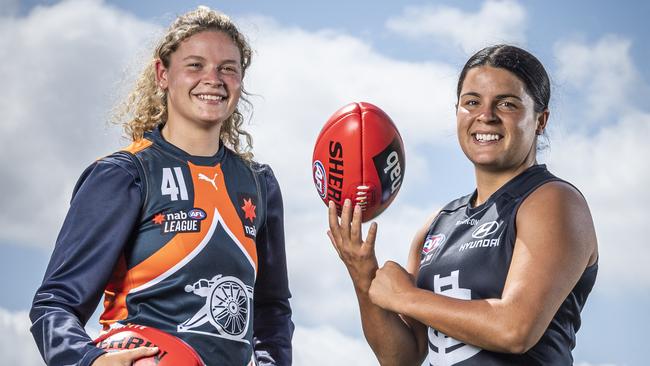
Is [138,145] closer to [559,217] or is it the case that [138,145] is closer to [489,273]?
[489,273]

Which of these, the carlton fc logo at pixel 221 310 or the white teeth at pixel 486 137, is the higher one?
the white teeth at pixel 486 137

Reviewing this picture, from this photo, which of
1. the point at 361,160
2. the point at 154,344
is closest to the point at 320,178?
the point at 361,160

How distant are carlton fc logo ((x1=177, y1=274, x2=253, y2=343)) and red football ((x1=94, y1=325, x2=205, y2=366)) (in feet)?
0.38

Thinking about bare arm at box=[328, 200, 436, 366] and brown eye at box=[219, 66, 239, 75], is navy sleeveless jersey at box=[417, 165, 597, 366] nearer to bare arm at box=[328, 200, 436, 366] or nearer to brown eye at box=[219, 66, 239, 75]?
bare arm at box=[328, 200, 436, 366]

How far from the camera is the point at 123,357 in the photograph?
11.3 feet

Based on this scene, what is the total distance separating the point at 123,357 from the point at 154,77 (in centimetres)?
158

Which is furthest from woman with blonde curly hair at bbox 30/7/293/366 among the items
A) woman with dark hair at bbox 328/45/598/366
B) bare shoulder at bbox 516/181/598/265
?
bare shoulder at bbox 516/181/598/265

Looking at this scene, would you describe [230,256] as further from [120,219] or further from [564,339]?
[564,339]

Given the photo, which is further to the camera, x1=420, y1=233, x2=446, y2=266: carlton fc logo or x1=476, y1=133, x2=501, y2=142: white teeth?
x1=420, y1=233, x2=446, y2=266: carlton fc logo

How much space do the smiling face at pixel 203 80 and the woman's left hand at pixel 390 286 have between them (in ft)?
3.60

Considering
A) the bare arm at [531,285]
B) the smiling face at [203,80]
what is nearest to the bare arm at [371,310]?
the bare arm at [531,285]

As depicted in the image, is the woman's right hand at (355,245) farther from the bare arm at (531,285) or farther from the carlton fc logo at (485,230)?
the carlton fc logo at (485,230)

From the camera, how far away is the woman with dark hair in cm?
337

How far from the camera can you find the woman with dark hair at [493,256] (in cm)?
337
